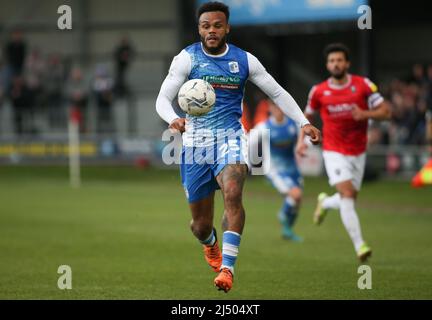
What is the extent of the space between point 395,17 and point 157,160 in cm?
887

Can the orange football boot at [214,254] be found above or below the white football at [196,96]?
below

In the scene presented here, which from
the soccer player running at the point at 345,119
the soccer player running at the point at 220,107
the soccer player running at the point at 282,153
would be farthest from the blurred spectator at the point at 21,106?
the soccer player running at the point at 220,107

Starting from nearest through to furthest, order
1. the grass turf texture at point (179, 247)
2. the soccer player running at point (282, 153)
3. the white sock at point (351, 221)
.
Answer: the grass turf texture at point (179, 247), the white sock at point (351, 221), the soccer player running at point (282, 153)

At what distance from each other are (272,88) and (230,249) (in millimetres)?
1781

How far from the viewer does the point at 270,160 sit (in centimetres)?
1805

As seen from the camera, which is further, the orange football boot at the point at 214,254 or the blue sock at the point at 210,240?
the orange football boot at the point at 214,254

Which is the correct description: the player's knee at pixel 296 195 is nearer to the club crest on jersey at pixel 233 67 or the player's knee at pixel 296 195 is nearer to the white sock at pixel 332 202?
the white sock at pixel 332 202

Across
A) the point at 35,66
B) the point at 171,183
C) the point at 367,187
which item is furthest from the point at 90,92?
the point at 367,187

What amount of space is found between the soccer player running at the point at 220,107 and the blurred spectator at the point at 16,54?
25.5 metres

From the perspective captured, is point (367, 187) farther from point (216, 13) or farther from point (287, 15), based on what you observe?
point (216, 13)

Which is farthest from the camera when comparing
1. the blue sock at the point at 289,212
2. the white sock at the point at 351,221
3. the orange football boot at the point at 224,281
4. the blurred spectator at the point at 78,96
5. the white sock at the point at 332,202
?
the blurred spectator at the point at 78,96

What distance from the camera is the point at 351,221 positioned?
13898 millimetres

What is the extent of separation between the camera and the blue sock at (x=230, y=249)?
1002 cm

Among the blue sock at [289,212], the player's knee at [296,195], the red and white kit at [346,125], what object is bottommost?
the blue sock at [289,212]
